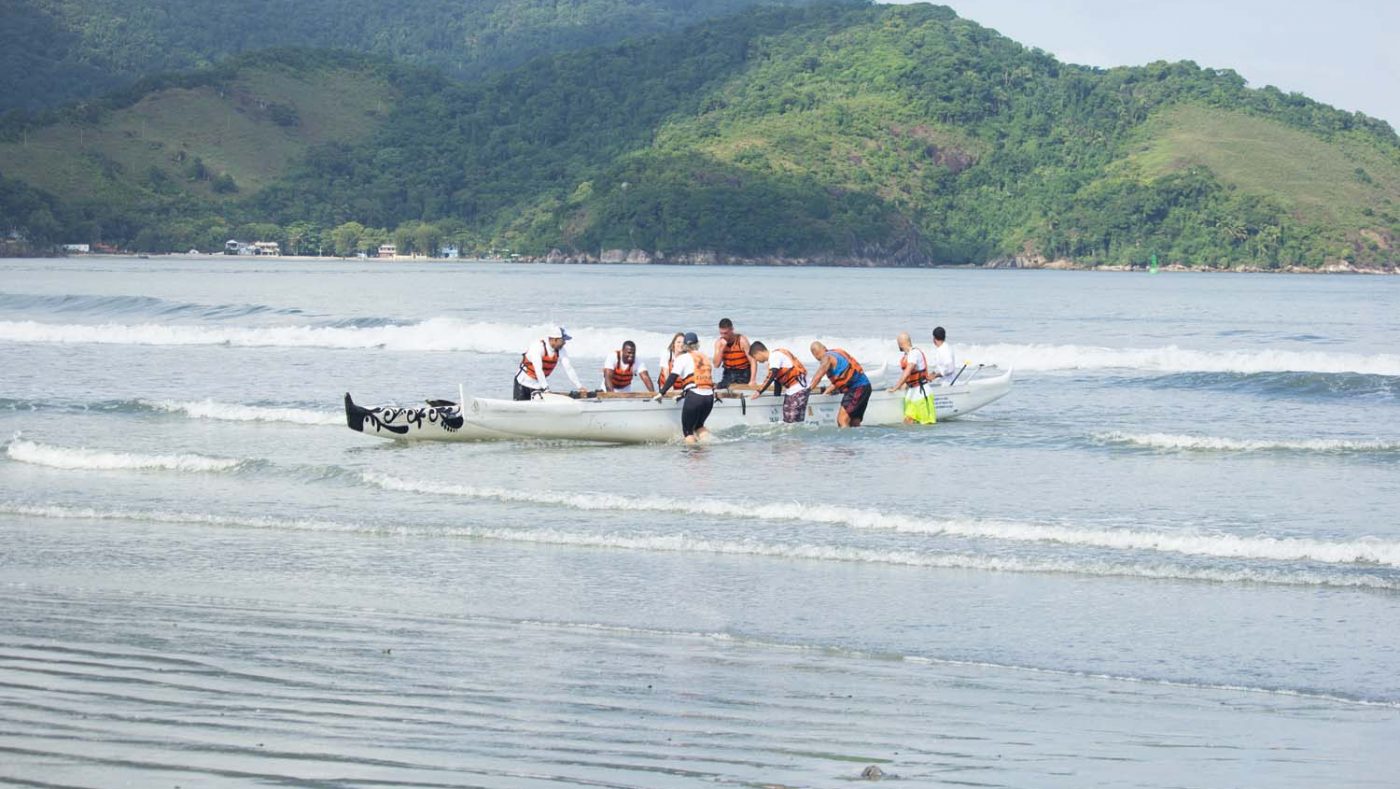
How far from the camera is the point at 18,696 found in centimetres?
777

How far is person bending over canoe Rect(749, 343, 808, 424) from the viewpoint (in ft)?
72.1

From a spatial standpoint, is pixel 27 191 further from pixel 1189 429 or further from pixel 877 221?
pixel 1189 429

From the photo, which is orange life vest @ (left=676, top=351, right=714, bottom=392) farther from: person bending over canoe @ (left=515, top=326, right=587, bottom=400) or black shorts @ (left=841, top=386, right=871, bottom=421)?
black shorts @ (left=841, top=386, right=871, bottom=421)

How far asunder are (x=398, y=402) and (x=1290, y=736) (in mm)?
21254

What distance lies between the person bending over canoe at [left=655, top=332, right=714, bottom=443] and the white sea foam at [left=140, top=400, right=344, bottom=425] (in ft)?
19.6

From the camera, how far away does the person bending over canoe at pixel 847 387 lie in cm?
2242

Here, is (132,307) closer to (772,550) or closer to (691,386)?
(691,386)

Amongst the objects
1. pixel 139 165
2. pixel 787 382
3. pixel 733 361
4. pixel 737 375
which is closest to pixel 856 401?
pixel 787 382

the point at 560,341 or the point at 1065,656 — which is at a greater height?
the point at 560,341

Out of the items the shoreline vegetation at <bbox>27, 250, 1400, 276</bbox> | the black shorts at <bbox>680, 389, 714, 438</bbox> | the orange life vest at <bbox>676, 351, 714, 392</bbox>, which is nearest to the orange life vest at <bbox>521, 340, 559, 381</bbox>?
the orange life vest at <bbox>676, 351, 714, 392</bbox>

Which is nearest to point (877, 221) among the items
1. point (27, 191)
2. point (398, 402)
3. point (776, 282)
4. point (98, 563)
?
point (776, 282)

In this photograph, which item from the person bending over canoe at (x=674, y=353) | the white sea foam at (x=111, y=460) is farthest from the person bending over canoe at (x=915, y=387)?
the white sea foam at (x=111, y=460)

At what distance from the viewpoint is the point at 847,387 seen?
22.5m

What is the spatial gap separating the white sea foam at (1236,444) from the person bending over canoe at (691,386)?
5460 mm
